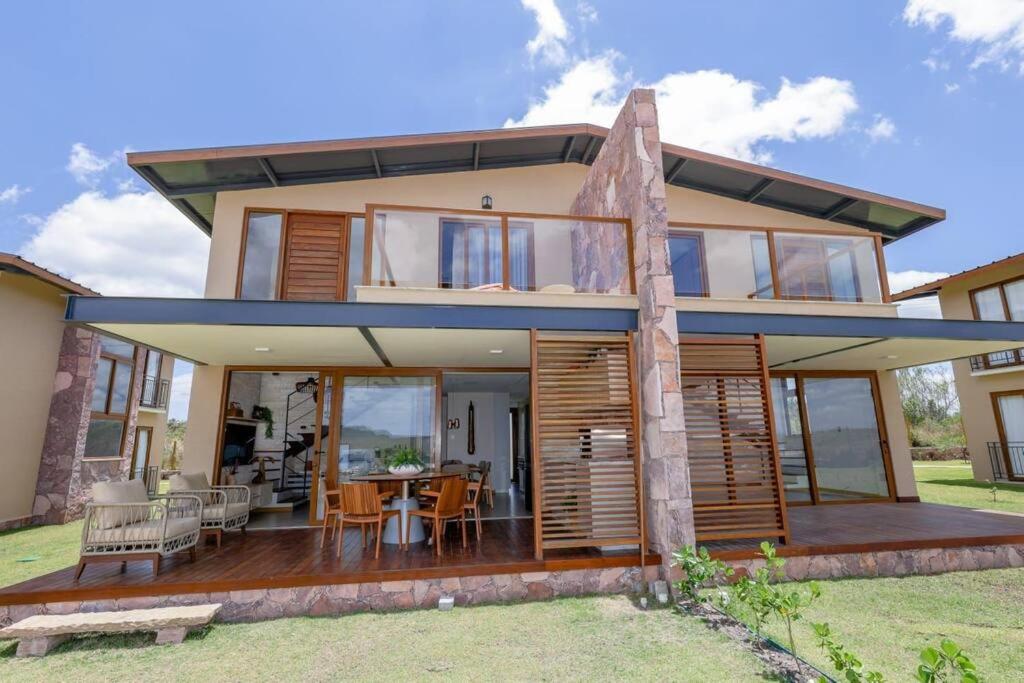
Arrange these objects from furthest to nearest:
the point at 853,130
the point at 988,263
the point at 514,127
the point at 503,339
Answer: the point at 853,130, the point at 988,263, the point at 514,127, the point at 503,339

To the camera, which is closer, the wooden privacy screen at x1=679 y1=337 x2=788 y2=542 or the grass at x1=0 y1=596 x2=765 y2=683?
the grass at x1=0 y1=596 x2=765 y2=683

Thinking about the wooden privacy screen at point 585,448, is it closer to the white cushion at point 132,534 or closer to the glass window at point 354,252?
the glass window at point 354,252

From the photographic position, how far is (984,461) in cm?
1357

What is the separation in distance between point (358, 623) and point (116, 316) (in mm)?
4050

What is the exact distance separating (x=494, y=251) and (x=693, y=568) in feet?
13.7

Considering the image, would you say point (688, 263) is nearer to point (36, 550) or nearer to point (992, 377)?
point (36, 550)

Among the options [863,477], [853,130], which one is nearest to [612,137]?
[863,477]

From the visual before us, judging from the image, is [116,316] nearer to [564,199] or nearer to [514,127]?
[514,127]

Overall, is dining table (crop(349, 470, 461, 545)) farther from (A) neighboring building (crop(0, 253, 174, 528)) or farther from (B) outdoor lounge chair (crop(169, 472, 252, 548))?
(A) neighboring building (crop(0, 253, 174, 528))

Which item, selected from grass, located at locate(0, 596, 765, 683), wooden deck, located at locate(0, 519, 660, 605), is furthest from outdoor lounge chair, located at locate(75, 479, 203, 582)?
grass, located at locate(0, 596, 765, 683)

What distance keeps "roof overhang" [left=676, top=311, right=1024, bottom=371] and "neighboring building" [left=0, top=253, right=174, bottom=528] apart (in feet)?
36.2

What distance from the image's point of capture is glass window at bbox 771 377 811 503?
8.76 metres

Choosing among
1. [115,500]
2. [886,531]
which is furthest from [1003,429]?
[115,500]

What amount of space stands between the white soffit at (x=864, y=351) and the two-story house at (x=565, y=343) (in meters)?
0.09
